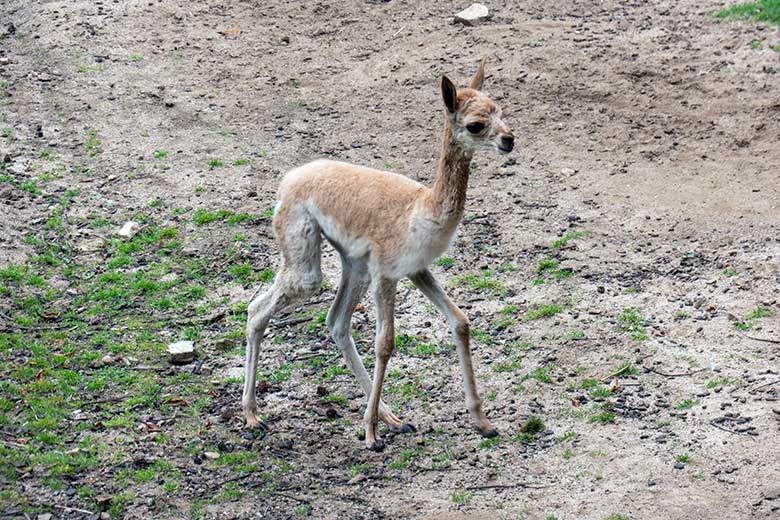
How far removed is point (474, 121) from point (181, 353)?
359cm

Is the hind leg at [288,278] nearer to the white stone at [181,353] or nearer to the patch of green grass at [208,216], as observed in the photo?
the white stone at [181,353]

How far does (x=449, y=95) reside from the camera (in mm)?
7488

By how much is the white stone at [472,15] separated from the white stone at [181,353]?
8.09 metres

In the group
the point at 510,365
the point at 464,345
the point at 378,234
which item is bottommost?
the point at 510,365

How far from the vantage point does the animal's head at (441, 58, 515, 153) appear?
741cm

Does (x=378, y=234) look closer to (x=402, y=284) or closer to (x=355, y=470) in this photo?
(x=355, y=470)

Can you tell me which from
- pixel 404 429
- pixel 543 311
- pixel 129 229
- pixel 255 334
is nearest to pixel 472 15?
pixel 129 229

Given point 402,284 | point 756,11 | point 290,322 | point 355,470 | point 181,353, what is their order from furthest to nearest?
point 756,11 → point 402,284 → point 290,322 → point 181,353 → point 355,470

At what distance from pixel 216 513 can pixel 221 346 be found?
2.56m

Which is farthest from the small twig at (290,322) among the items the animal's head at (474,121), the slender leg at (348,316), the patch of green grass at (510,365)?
the animal's head at (474,121)

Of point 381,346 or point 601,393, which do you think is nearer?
point 381,346

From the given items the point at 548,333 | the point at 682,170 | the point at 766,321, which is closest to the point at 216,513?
the point at 548,333

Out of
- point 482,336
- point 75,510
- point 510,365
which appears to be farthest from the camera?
point 482,336

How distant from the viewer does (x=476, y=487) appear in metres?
7.46
